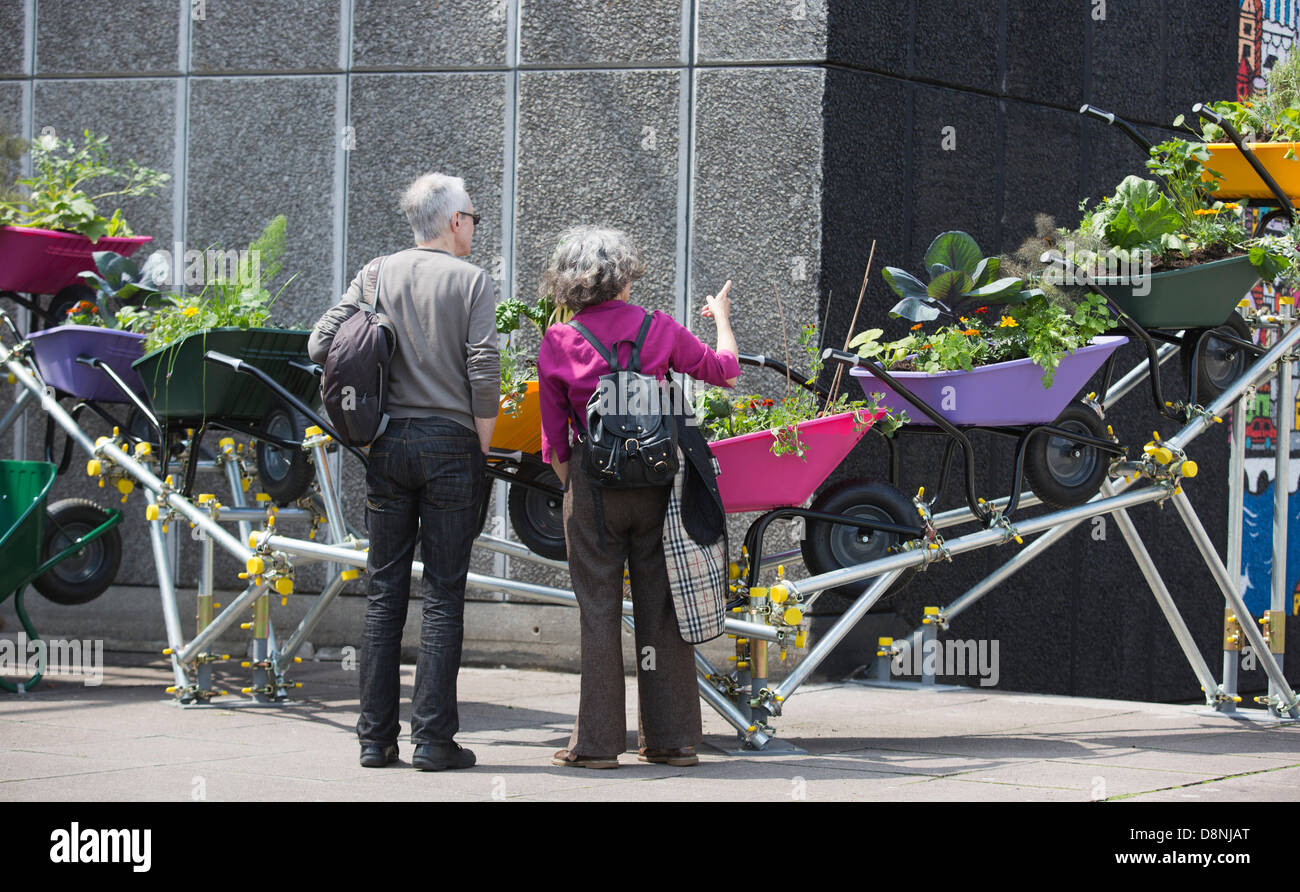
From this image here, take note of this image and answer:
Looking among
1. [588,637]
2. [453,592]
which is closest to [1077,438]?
[588,637]

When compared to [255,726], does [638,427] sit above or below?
above

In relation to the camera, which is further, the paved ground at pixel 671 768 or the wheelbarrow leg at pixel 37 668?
the wheelbarrow leg at pixel 37 668

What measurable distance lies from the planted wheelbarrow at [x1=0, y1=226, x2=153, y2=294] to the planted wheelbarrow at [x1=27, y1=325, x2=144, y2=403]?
0.54 meters

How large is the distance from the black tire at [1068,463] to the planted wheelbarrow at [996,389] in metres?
0.26

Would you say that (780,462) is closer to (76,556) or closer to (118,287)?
(118,287)

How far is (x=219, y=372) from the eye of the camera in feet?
19.3

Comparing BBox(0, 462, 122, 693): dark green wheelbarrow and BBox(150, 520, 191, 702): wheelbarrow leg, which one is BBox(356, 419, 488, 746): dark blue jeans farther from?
BBox(0, 462, 122, 693): dark green wheelbarrow

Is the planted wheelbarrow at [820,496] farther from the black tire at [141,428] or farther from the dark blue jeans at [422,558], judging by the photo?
the black tire at [141,428]

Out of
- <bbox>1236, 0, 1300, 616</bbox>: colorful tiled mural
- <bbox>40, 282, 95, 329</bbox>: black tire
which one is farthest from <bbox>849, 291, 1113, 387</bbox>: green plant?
<bbox>1236, 0, 1300, 616</bbox>: colorful tiled mural

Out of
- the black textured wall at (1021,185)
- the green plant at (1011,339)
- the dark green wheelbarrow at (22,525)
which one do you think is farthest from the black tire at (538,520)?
the dark green wheelbarrow at (22,525)

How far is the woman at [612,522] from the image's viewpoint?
4.80m

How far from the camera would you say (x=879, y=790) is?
4.47 metres

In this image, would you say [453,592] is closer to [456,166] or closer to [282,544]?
[282,544]
